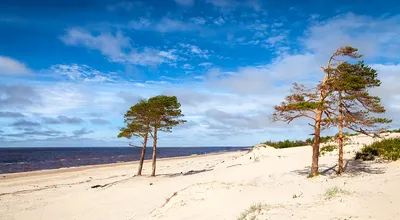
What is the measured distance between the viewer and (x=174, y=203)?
1206 centimetres

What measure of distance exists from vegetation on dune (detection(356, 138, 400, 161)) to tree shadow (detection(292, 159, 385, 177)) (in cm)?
90

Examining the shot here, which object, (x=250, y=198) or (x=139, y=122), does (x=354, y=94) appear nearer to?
(x=250, y=198)

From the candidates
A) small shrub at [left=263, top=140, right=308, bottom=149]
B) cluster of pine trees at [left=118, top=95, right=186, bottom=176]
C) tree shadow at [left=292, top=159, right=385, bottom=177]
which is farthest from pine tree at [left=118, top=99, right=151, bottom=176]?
small shrub at [left=263, top=140, right=308, bottom=149]

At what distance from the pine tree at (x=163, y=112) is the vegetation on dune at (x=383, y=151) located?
1529cm

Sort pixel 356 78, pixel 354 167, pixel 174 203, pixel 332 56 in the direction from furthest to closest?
pixel 354 167, pixel 332 56, pixel 356 78, pixel 174 203

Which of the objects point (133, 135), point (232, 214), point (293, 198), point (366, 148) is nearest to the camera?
point (232, 214)

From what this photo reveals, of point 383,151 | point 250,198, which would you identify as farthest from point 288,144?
point 250,198

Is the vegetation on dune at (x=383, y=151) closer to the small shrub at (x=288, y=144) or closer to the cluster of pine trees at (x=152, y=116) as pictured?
the cluster of pine trees at (x=152, y=116)

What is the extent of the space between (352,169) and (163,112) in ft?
52.1

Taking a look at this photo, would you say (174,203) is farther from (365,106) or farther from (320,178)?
(365,106)

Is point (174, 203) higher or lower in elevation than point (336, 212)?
lower

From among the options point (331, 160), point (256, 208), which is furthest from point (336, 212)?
point (331, 160)

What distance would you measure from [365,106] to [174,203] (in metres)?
12.0

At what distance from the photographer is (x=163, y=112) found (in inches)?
989
